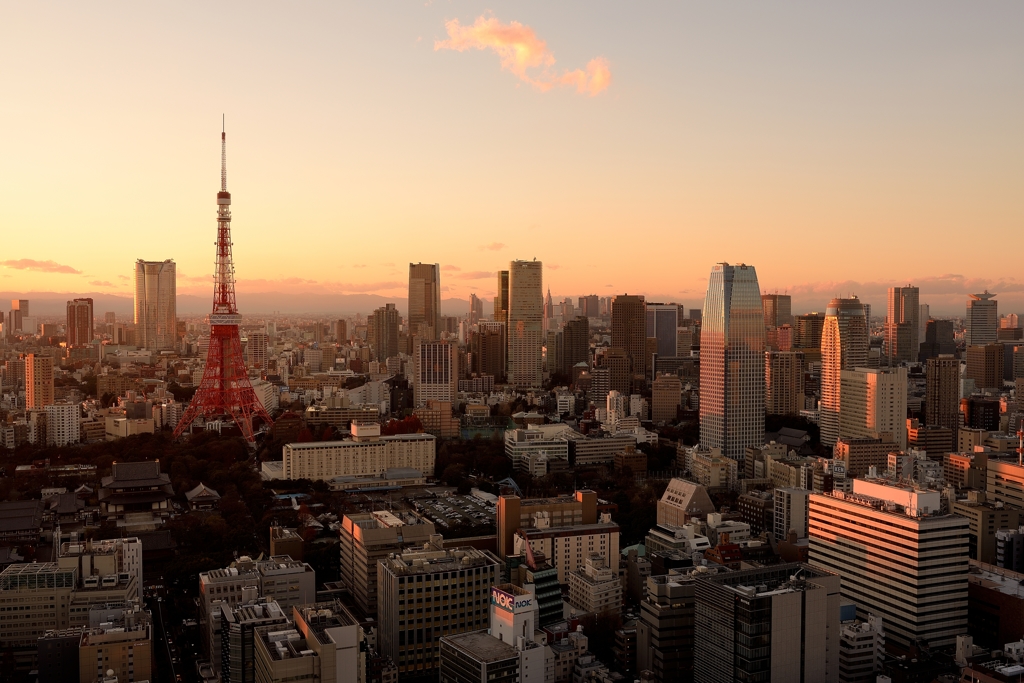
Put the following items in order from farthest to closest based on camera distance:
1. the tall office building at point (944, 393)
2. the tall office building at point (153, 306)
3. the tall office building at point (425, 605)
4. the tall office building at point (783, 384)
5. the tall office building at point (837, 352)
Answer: the tall office building at point (153, 306)
the tall office building at point (783, 384)
the tall office building at point (944, 393)
the tall office building at point (837, 352)
the tall office building at point (425, 605)

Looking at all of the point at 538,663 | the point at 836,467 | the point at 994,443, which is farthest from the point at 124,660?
the point at 994,443

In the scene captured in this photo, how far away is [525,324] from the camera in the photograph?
41.4 metres

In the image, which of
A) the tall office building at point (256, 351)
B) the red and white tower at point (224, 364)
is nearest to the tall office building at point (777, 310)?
the tall office building at point (256, 351)

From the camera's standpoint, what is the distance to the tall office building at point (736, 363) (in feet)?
71.2

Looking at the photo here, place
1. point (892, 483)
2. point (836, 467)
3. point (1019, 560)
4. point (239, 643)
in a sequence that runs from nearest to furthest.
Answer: point (239, 643) < point (892, 483) < point (1019, 560) < point (836, 467)

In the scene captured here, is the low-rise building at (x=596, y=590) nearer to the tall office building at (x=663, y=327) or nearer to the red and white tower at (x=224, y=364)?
the red and white tower at (x=224, y=364)

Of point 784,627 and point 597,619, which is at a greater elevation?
point 784,627

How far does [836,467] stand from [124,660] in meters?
12.4

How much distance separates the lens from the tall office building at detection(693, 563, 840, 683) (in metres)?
8.27

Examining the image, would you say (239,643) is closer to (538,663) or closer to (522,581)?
(538,663)

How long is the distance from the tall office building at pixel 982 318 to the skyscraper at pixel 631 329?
15.2 meters

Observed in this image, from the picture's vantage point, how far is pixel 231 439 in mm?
22312

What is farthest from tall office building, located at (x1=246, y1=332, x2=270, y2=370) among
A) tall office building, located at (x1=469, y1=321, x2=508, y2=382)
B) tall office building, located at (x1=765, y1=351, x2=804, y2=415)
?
tall office building, located at (x1=765, y1=351, x2=804, y2=415)

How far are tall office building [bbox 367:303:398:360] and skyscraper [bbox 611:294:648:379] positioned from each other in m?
13.7
